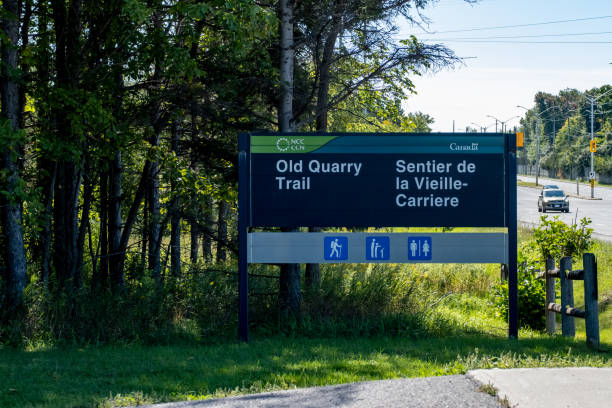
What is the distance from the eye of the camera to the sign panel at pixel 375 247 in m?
8.94

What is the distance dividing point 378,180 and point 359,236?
842 millimetres

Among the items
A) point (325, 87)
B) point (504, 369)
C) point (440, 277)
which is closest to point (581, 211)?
point (440, 277)

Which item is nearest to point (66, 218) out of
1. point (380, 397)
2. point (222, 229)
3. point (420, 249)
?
point (222, 229)

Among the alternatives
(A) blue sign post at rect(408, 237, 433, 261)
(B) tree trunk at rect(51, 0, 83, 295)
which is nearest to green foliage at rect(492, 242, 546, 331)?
(A) blue sign post at rect(408, 237, 433, 261)

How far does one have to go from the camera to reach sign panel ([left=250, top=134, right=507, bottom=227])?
9.05 meters

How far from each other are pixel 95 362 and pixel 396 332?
13.7ft

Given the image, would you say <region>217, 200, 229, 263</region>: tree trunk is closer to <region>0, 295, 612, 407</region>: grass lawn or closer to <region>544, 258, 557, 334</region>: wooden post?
<region>0, 295, 612, 407</region>: grass lawn

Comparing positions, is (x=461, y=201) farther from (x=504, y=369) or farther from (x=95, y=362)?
(x=95, y=362)

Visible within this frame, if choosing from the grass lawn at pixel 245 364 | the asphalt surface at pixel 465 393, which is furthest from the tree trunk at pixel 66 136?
the asphalt surface at pixel 465 393

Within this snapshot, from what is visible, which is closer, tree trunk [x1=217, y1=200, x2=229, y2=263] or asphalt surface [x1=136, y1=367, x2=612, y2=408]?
asphalt surface [x1=136, y1=367, x2=612, y2=408]

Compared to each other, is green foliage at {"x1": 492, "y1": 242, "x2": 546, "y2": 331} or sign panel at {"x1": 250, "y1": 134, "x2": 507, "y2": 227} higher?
sign panel at {"x1": 250, "y1": 134, "x2": 507, "y2": 227}

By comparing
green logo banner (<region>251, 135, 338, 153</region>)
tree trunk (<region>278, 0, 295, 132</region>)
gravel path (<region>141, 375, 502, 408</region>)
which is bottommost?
gravel path (<region>141, 375, 502, 408</region>)

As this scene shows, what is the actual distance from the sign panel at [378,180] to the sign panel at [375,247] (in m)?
0.20

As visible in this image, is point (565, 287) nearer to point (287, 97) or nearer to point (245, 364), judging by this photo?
point (245, 364)
